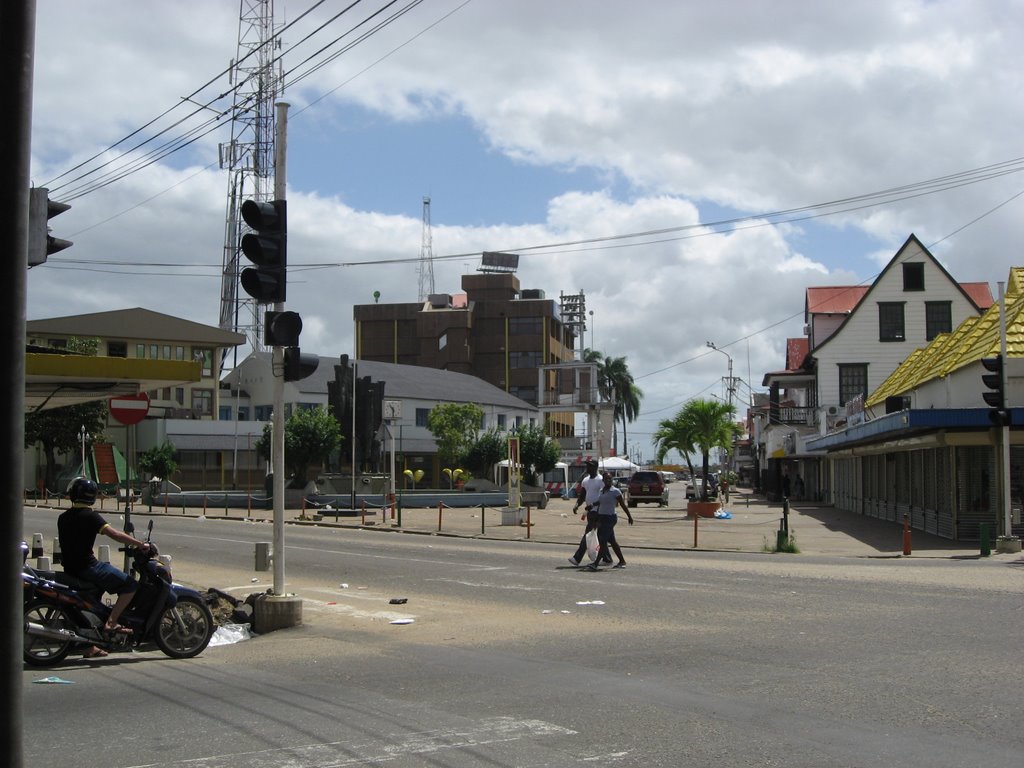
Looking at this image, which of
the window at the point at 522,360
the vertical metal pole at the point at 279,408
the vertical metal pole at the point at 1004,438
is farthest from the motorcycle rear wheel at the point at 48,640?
the window at the point at 522,360

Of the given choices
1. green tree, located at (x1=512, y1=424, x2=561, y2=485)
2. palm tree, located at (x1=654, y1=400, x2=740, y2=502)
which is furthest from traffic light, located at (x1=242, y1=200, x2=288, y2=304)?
green tree, located at (x1=512, y1=424, x2=561, y2=485)

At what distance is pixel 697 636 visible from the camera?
38.4 ft

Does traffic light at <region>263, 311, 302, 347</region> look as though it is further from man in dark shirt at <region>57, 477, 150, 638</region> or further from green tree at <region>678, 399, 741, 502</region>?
green tree at <region>678, 399, 741, 502</region>

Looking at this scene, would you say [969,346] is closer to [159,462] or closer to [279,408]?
[279,408]

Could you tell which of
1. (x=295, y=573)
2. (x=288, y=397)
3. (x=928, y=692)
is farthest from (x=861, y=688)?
(x=295, y=573)

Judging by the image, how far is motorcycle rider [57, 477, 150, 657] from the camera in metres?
10.1

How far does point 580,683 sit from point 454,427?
64.5m

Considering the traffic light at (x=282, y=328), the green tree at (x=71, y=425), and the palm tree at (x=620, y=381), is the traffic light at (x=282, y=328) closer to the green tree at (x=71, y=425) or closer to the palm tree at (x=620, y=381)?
the green tree at (x=71, y=425)

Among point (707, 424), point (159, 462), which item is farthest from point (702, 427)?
point (159, 462)

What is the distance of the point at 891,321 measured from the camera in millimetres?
50625

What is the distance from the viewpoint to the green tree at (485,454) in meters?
70.6

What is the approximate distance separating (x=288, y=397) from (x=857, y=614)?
7.39 metres

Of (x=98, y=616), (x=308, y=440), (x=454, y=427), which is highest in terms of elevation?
(x=454, y=427)

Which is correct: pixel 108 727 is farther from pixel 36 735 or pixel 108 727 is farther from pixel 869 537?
pixel 869 537
